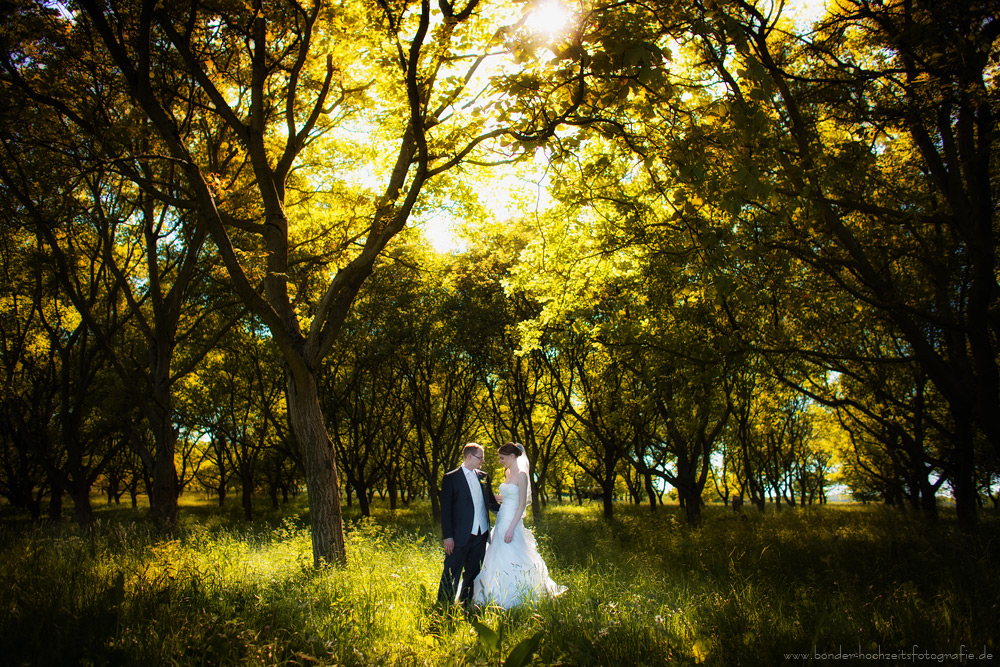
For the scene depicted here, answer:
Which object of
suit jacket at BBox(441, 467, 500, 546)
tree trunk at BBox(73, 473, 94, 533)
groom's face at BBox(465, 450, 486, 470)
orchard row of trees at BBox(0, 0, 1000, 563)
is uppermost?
orchard row of trees at BBox(0, 0, 1000, 563)

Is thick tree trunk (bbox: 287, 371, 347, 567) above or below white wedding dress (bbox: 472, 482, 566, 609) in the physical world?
above

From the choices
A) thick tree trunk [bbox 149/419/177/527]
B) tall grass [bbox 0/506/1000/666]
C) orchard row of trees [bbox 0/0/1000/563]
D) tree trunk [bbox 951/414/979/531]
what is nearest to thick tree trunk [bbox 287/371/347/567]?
orchard row of trees [bbox 0/0/1000/563]

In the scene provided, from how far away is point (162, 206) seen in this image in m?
13.0

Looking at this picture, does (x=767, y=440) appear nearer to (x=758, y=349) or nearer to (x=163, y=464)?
(x=758, y=349)

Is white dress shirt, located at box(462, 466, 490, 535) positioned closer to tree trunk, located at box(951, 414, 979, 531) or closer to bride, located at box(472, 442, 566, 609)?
bride, located at box(472, 442, 566, 609)

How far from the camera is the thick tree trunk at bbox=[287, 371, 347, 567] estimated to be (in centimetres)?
754

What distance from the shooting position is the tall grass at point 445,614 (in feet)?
13.2

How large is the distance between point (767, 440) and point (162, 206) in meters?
29.8

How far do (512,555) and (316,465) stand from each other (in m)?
3.12

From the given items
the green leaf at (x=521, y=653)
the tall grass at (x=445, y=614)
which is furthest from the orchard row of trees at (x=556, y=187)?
the green leaf at (x=521, y=653)

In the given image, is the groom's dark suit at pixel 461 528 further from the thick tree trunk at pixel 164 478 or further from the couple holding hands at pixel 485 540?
the thick tree trunk at pixel 164 478

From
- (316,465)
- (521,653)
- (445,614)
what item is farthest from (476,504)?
(521,653)

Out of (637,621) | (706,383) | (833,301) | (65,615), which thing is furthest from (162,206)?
(833,301)

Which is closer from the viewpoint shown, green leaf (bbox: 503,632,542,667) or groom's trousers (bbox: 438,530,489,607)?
green leaf (bbox: 503,632,542,667)
